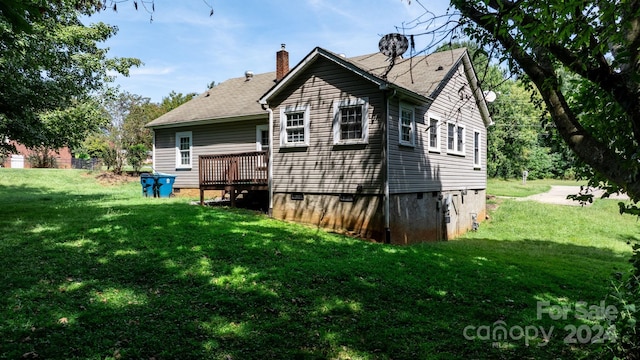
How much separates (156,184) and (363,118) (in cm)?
1076

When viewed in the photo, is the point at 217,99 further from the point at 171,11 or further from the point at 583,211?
the point at 583,211

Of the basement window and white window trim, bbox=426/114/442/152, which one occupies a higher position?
white window trim, bbox=426/114/442/152

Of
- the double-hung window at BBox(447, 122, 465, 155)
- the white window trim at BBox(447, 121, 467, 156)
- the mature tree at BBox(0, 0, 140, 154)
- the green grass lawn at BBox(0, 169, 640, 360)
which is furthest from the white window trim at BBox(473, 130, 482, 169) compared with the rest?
the mature tree at BBox(0, 0, 140, 154)

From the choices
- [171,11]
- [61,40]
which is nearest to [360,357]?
[171,11]

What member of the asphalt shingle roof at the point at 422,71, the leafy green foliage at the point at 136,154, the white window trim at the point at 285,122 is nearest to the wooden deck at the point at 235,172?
the white window trim at the point at 285,122

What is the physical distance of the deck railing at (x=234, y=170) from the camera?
45.4 ft

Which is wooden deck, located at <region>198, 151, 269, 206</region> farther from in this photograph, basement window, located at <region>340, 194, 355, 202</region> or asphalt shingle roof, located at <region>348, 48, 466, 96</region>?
asphalt shingle roof, located at <region>348, 48, 466, 96</region>

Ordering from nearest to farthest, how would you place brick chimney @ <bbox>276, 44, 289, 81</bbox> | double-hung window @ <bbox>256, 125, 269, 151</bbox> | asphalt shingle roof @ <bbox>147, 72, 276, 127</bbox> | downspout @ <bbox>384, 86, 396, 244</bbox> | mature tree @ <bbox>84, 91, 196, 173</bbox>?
downspout @ <bbox>384, 86, 396, 244</bbox> < double-hung window @ <bbox>256, 125, 269, 151</bbox> < asphalt shingle roof @ <bbox>147, 72, 276, 127</bbox> < brick chimney @ <bbox>276, 44, 289, 81</bbox> < mature tree @ <bbox>84, 91, 196, 173</bbox>

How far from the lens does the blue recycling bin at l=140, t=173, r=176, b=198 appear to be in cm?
1752

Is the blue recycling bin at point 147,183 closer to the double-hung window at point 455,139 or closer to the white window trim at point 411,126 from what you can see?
the white window trim at point 411,126

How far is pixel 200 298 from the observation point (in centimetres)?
549

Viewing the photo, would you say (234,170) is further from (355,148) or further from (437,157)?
(437,157)

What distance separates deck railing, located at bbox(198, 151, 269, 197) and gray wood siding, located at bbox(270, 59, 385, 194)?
783mm

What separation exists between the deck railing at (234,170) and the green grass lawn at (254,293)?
11.4ft
